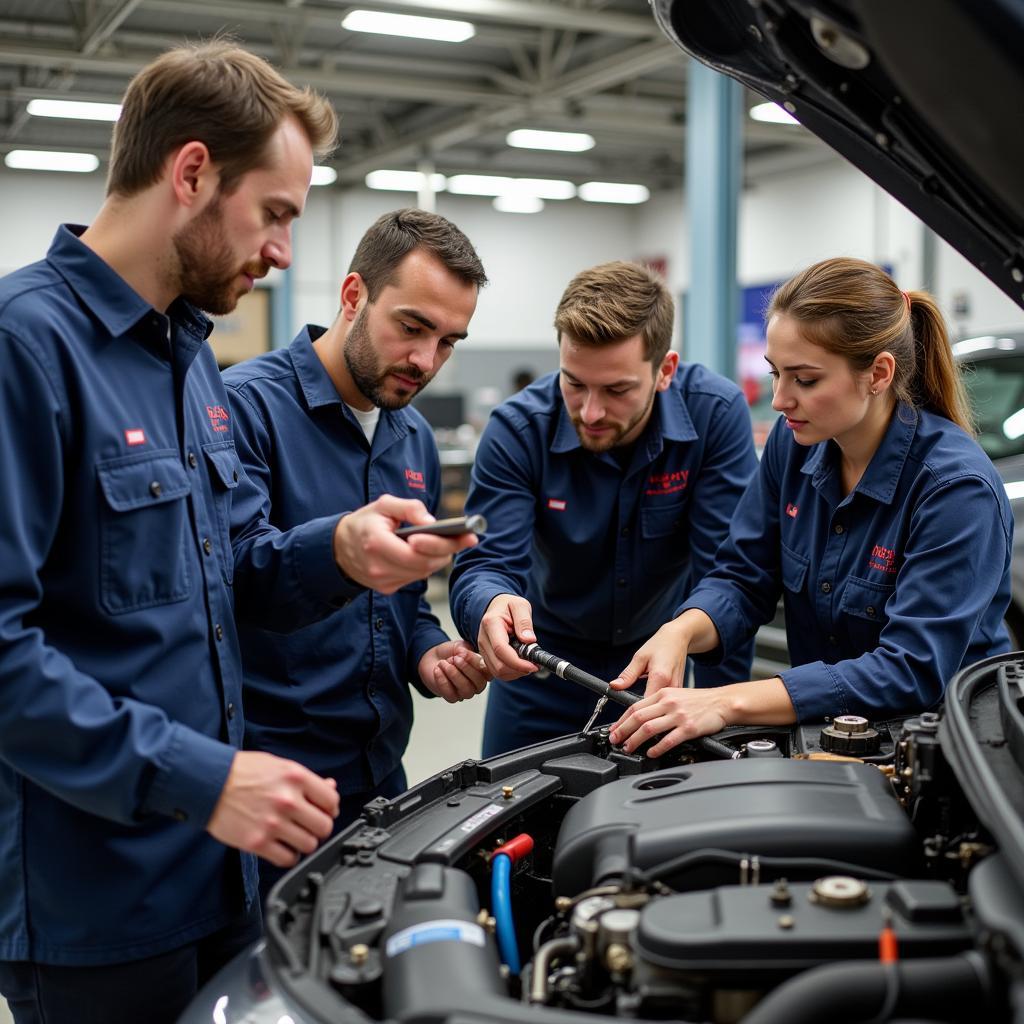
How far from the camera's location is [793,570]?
1.85 meters

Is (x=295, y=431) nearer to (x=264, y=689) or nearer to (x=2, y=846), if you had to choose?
(x=264, y=689)

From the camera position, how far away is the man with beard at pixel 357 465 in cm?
171

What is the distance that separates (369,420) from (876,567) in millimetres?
877

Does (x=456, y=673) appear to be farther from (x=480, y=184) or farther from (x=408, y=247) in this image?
(x=480, y=184)

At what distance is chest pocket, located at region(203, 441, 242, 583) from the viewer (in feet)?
4.52

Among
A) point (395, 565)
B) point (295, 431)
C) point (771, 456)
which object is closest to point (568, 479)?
point (771, 456)

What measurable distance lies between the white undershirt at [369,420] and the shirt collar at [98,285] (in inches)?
26.7

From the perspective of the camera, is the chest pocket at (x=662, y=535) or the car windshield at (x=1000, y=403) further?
the car windshield at (x=1000, y=403)

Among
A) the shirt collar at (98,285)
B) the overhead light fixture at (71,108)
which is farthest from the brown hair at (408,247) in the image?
the overhead light fixture at (71,108)

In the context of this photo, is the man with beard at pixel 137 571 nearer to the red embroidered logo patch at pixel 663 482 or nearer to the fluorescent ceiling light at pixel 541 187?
the red embroidered logo patch at pixel 663 482

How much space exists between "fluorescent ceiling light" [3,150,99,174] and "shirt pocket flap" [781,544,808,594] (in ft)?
35.4

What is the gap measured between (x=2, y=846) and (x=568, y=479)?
4.23 feet

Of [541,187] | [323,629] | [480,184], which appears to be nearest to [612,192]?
[541,187]

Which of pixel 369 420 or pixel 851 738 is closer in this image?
pixel 851 738
